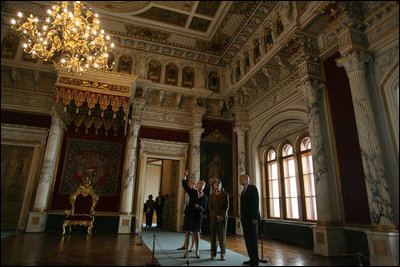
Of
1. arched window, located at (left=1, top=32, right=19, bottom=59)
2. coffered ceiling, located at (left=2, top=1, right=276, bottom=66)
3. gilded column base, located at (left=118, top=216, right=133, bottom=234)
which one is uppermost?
coffered ceiling, located at (left=2, top=1, right=276, bottom=66)

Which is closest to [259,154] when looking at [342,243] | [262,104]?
[262,104]

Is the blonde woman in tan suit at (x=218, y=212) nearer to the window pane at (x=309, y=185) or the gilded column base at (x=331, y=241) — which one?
the gilded column base at (x=331, y=241)

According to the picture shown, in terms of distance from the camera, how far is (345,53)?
4.67 meters

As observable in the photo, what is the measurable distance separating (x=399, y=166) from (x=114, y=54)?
860 centimetres

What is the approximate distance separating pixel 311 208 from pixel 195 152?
418cm

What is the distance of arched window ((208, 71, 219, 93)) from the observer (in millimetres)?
9656

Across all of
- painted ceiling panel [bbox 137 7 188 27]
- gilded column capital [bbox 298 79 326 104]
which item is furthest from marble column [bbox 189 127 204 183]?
gilded column capital [bbox 298 79 326 104]

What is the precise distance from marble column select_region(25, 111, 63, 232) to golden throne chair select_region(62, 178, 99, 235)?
2.36ft

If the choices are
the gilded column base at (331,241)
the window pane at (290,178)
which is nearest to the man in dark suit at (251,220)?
the gilded column base at (331,241)

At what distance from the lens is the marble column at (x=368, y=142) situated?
390 centimetres

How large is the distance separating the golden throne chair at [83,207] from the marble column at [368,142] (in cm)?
686

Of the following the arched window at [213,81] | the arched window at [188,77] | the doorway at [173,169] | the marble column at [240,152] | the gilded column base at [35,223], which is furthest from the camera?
the arched window at [213,81]

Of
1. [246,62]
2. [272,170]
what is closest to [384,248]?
[272,170]

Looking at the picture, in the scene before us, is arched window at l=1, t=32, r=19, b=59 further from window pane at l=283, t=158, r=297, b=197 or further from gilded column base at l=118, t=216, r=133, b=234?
window pane at l=283, t=158, r=297, b=197
